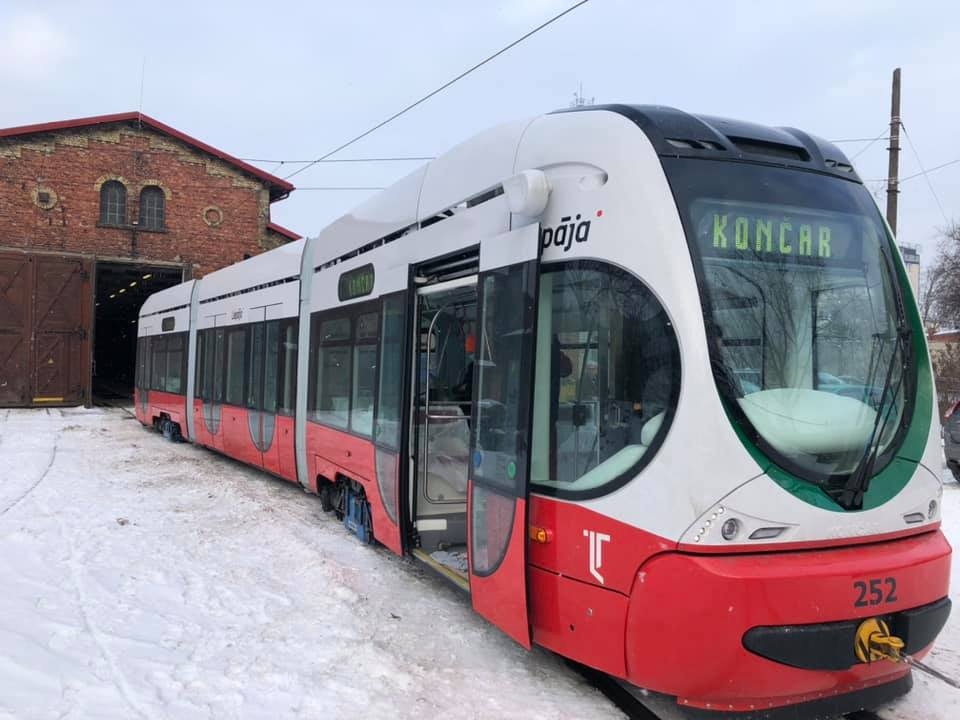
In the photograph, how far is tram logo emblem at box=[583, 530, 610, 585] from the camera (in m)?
3.47

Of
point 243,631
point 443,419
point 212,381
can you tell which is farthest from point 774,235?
point 212,381

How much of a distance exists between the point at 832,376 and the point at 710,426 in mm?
818

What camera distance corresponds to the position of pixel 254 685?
151 inches

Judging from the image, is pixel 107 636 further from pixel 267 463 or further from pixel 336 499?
pixel 267 463

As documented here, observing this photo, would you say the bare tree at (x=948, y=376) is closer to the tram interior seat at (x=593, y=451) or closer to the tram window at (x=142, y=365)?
the tram interior seat at (x=593, y=451)

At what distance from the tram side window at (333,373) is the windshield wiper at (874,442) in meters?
4.59

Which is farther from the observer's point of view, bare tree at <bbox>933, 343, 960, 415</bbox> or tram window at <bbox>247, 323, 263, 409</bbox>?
bare tree at <bbox>933, 343, 960, 415</bbox>

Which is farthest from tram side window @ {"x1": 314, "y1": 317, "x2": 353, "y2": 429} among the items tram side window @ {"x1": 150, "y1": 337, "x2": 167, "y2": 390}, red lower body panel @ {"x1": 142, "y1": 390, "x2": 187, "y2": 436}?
tram side window @ {"x1": 150, "y1": 337, "x2": 167, "y2": 390}

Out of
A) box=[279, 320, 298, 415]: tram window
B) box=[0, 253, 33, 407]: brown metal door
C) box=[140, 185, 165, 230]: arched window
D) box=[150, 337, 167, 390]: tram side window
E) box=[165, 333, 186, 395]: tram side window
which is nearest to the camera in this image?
box=[279, 320, 298, 415]: tram window

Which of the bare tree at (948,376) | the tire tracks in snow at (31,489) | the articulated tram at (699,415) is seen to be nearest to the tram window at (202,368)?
the tire tracks in snow at (31,489)

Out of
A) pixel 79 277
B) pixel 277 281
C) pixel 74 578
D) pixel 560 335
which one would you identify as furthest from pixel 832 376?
pixel 79 277

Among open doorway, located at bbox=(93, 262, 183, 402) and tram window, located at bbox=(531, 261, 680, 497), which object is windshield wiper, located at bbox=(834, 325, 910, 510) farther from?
open doorway, located at bbox=(93, 262, 183, 402)

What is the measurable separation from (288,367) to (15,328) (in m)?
19.1

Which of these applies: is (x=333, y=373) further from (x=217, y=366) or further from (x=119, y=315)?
(x=119, y=315)
